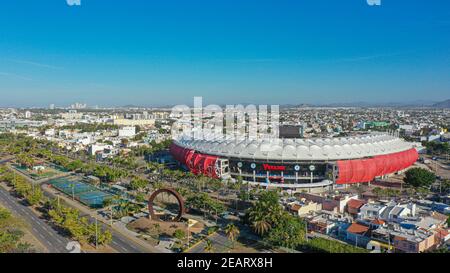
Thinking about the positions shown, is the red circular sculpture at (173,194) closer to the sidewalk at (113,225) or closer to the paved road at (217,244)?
the sidewalk at (113,225)

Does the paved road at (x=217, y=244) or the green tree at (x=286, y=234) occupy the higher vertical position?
the green tree at (x=286, y=234)

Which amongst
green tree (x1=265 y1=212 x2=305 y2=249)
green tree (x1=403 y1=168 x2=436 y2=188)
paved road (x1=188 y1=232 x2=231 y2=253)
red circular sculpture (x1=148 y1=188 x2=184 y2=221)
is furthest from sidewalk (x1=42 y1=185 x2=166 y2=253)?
green tree (x1=403 y1=168 x2=436 y2=188)

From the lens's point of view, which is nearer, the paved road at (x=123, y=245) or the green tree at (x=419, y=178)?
the paved road at (x=123, y=245)

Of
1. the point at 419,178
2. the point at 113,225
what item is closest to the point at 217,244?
the point at 113,225

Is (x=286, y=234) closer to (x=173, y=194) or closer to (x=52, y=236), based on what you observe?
(x=173, y=194)

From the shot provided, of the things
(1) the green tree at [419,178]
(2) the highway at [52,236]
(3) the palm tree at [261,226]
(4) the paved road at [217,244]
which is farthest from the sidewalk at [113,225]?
(1) the green tree at [419,178]

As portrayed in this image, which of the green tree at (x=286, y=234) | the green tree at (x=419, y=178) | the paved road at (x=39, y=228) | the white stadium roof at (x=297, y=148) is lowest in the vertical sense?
the paved road at (x=39, y=228)

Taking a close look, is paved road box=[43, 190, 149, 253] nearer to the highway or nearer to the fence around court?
the highway
